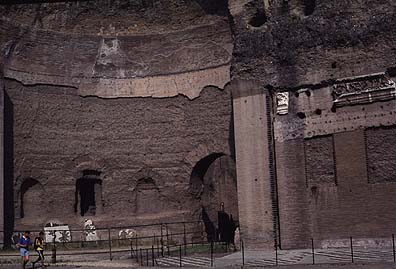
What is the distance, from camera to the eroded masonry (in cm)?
1664

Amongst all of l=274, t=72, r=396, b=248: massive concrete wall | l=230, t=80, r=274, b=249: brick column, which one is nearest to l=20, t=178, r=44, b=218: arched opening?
l=230, t=80, r=274, b=249: brick column

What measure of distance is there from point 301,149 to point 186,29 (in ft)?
25.9

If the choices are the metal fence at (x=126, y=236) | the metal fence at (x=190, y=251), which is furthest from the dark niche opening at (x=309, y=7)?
the metal fence at (x=126, y=236)

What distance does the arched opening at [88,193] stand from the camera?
907 inches

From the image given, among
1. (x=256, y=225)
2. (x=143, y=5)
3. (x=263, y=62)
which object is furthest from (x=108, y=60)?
(x=256, y=225)

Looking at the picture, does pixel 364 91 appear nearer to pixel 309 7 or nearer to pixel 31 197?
pixel 309 7

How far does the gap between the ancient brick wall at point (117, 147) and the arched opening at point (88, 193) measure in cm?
19

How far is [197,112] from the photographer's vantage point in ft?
74.6

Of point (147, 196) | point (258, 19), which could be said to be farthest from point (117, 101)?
point (258, 19)

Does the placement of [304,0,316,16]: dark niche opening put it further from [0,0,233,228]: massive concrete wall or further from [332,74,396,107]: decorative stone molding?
[0,0,233,228]: massive concrete wall

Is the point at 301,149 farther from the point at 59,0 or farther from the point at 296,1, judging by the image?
the point at 59,0

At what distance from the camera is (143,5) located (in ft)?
77.4

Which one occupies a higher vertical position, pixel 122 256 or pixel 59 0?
pixel 59 0

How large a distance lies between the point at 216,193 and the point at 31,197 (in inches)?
258
